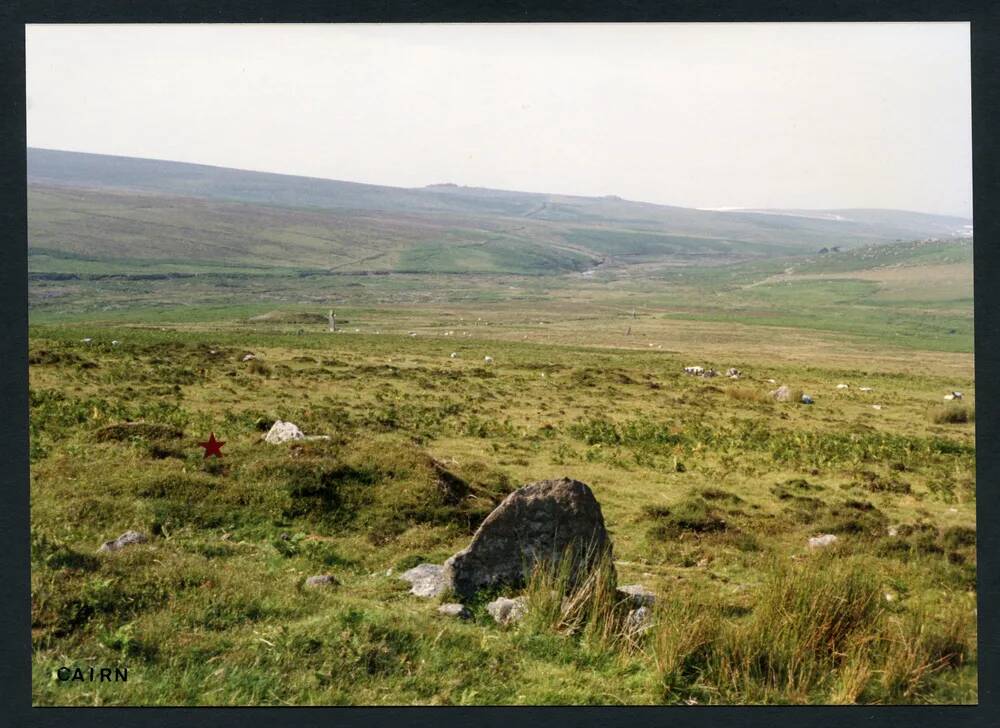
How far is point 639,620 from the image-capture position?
7.60m

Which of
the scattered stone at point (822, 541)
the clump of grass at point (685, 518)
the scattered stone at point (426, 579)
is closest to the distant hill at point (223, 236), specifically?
the clump of grass at point (685, 518)

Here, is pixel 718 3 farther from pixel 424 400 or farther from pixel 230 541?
pixel 424 400

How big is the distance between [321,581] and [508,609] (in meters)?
2.09

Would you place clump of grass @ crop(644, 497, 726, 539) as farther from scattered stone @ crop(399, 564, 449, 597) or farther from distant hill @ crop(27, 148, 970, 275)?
distant hill @ crop(27, 148, 970, 275)

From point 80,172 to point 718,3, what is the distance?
472 ft

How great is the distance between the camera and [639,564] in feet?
33.4

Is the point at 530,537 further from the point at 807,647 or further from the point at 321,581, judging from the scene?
the point at 807,647

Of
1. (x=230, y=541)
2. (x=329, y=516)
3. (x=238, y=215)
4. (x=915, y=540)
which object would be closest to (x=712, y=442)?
(x=915, y=540)

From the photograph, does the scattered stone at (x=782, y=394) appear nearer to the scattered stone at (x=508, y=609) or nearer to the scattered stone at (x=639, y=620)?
the scattered stone at (x=639, y=620)

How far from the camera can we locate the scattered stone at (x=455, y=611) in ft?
25.3

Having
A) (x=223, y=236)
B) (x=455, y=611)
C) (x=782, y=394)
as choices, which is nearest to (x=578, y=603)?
(x=455, y=611)

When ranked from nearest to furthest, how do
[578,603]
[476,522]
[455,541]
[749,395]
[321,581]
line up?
[578,603], [321,581], [455,541], [476,522], [749,395]

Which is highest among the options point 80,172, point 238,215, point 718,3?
point 80,172

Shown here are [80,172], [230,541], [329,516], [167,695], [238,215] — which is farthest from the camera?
[80,172]
